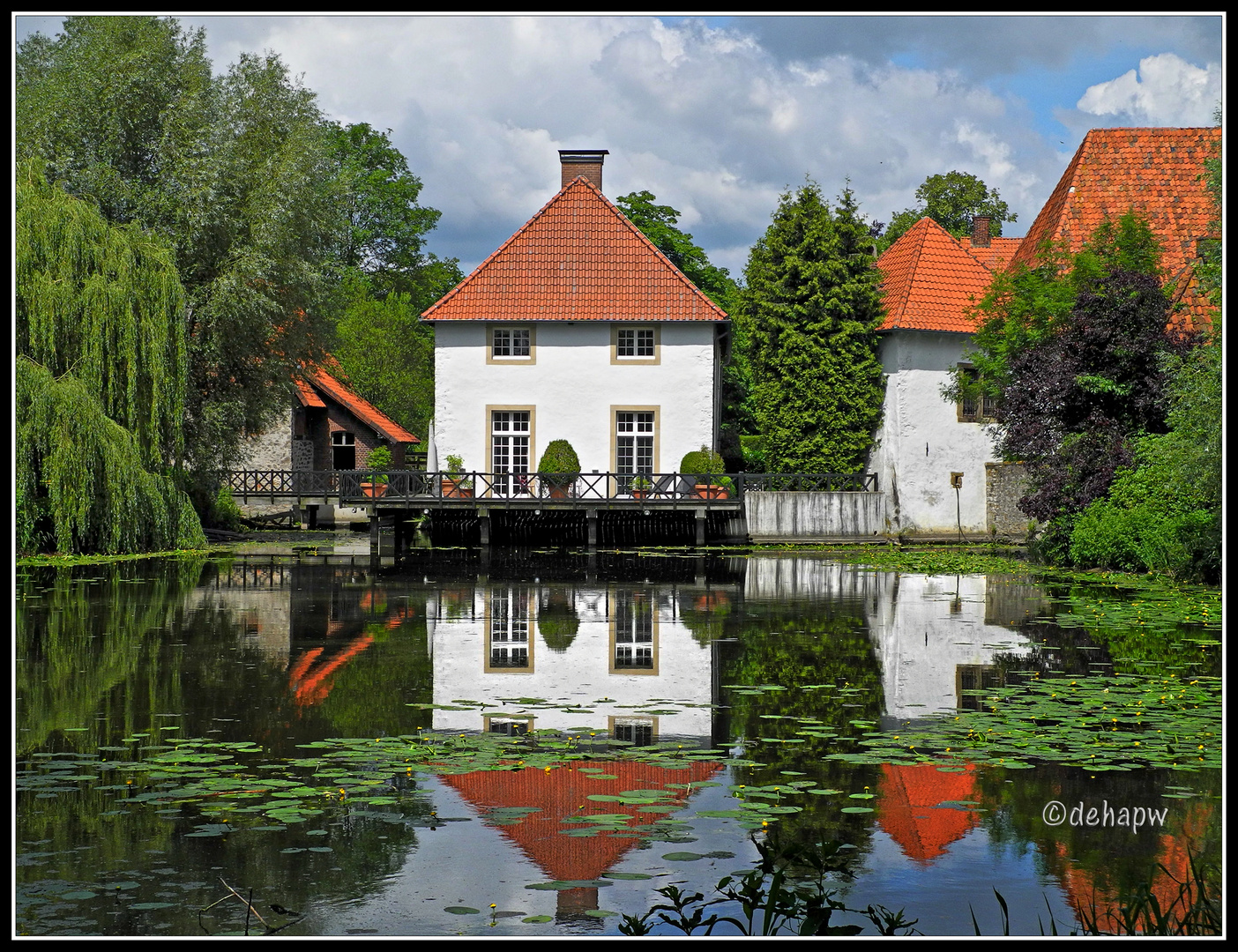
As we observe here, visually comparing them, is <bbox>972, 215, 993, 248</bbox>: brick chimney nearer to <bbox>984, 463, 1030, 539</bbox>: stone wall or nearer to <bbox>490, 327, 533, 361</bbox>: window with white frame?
<bbox>984, 463, 1030, 539</bbox>: stone wall

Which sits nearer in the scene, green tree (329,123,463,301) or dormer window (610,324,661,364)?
dormer window (610,324,661,364)

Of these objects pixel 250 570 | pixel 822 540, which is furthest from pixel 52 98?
pixel 822 540

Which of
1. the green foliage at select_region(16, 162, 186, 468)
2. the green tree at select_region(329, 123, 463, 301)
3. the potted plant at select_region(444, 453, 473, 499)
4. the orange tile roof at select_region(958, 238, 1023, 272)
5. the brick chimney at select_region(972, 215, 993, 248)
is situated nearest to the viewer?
the green foliage at select_region(16, 162, 186, 468)

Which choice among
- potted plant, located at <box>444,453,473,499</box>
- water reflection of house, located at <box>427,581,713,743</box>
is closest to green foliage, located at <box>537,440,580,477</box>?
potted plant, located at <box>444,453,473,499</box>

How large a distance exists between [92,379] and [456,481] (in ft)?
36.2

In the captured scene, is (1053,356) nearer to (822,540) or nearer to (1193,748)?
(822,540)

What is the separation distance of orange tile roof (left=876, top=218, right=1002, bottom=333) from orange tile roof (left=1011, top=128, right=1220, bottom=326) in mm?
2864

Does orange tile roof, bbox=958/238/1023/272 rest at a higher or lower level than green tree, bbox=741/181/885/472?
higher

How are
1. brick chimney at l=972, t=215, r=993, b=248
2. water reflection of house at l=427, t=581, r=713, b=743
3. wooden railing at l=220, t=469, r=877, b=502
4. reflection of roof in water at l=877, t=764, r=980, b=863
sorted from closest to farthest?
reflection of roof in water at l=877, t=764, r=980, b=863 < water reflection of house at l=427, t=581, r=713, b=743 < wooden railing at l=220, t=469, r=877, b=502 < brick chimney at l=972, t=215, r=993, b=248

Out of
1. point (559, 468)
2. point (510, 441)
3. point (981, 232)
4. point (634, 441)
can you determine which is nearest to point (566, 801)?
point (559, 468)

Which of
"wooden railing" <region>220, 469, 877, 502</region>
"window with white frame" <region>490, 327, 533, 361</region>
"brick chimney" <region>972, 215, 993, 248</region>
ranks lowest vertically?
"wooden railing" <region>220, 469, 877, 502</region>

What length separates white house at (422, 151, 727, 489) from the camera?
34438mm

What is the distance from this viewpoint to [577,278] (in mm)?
35031

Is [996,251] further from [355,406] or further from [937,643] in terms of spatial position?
[937,643]
